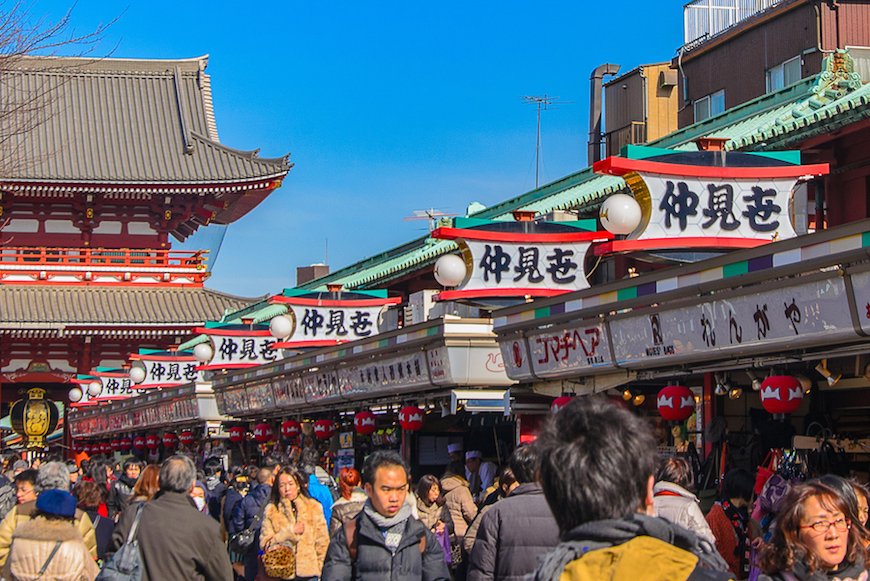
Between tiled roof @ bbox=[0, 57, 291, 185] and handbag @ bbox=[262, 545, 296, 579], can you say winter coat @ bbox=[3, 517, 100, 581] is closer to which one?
handbag @ bbox=[262, 545, 296, 579]

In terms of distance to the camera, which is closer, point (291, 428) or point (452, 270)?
point (452, 270)

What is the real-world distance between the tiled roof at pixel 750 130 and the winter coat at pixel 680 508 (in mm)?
5477

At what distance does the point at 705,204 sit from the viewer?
37.6 feet

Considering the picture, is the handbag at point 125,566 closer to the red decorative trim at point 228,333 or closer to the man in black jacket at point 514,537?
the man in black jacket at point 514,537

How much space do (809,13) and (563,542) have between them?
22.9 metres

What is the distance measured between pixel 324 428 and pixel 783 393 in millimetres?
12456

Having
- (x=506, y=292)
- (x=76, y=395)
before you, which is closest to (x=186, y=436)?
(x=76, y=395)

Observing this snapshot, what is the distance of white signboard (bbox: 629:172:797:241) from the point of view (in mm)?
11398

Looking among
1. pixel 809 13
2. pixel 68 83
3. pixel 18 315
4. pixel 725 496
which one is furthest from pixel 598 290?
pixel 68 83

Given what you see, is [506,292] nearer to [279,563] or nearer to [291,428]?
[279,563]

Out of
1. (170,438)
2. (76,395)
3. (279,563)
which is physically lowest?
(279,563)

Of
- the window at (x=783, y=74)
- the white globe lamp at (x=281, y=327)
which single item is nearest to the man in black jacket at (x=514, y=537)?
the white globe lamp at (x=281, y=327)

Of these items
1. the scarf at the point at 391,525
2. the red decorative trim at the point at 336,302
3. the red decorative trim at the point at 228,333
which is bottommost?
the scarf at the point at 391,525

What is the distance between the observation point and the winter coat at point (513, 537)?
5996 mm
